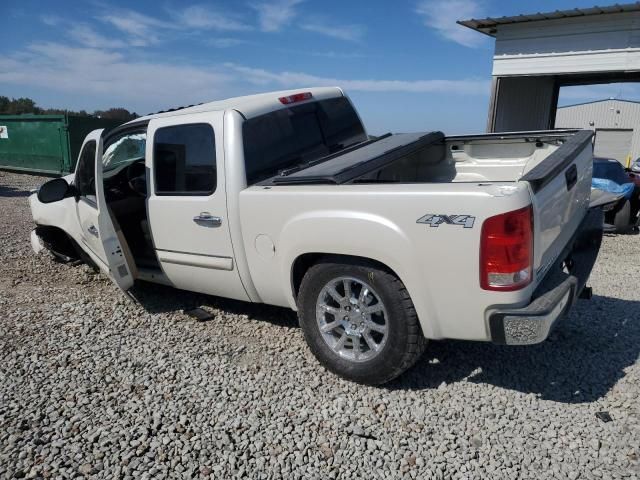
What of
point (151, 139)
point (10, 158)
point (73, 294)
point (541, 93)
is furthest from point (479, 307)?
point (10, 158)

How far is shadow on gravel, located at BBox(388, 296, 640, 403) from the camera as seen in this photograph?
326 centimetres

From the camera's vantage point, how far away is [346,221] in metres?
2.99

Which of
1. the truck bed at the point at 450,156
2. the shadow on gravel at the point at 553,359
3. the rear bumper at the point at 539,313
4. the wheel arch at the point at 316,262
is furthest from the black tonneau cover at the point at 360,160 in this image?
the shadow on gravel at the point at 553,359

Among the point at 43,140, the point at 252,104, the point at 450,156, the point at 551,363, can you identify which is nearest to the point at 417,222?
the point at 551,363

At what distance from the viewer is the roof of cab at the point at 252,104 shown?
3.87 meters

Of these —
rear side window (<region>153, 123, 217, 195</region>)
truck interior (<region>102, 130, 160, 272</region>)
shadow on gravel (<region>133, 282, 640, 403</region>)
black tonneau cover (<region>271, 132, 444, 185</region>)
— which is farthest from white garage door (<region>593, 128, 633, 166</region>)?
rear side window (<region>153, 123, 217, 195</region>)

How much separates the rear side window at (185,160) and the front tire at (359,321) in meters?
1.18

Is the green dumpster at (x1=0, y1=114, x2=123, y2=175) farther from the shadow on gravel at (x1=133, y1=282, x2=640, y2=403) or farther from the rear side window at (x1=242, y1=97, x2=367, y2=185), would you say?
the shadow on gravel at (x1=133, y1=282, x2=640, y2=403)

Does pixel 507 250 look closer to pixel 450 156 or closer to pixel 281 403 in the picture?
pixel 281 403

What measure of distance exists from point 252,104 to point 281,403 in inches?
90.5

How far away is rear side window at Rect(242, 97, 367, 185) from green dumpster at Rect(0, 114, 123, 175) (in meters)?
13.3

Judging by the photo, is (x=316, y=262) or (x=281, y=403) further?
(x=316, y=262)

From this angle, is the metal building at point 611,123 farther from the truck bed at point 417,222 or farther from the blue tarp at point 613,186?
the truck bed at point 417,222

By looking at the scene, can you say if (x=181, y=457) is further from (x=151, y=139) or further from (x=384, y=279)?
(x=151, y=139)
